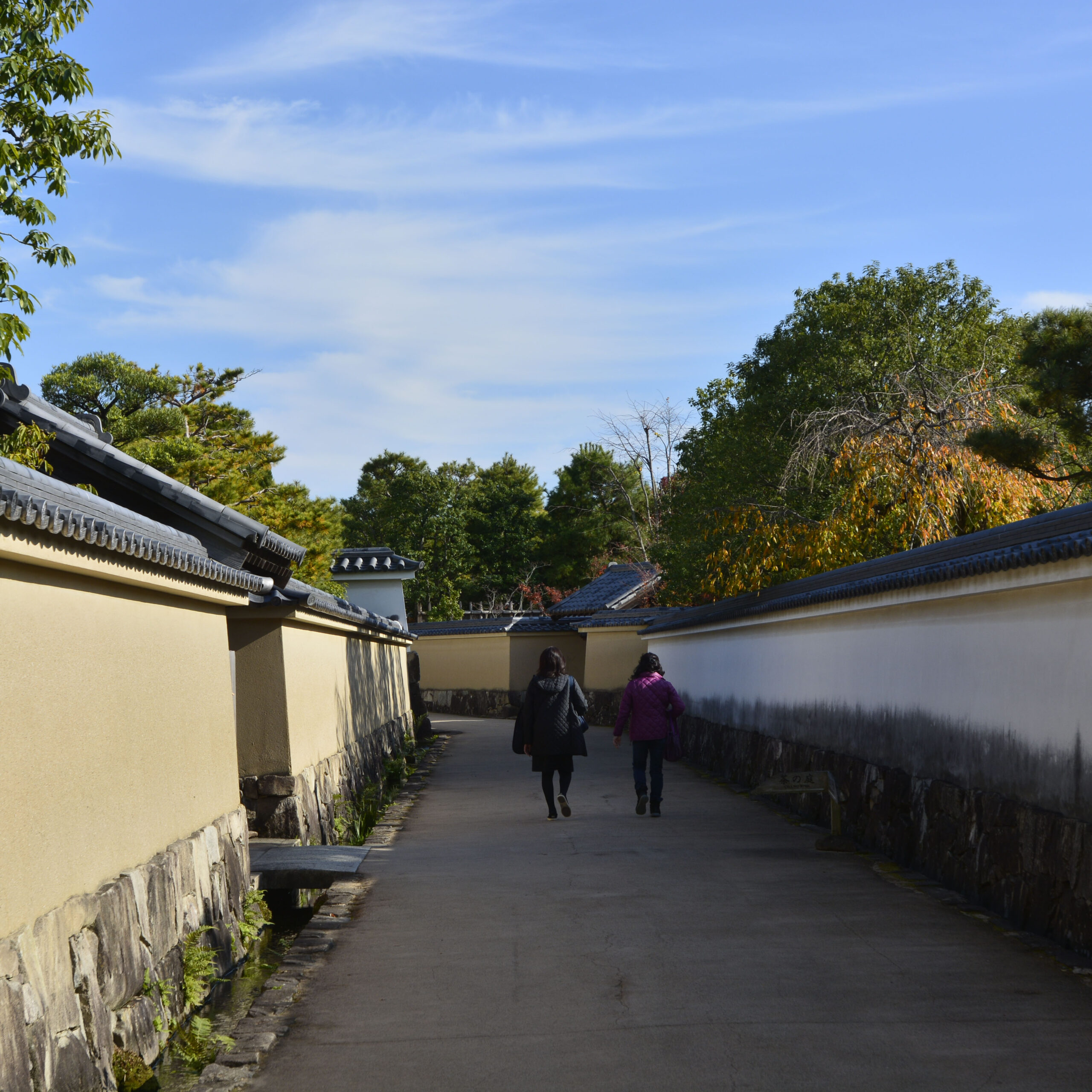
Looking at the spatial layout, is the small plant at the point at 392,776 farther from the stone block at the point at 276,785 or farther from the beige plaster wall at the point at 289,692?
the stone block at the point at 276,785

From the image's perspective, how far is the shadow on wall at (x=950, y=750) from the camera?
22.7 feet

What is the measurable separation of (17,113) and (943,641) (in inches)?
338

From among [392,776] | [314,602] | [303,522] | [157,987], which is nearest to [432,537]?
[303,522]

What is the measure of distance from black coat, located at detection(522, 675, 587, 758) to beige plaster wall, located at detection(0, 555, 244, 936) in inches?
207

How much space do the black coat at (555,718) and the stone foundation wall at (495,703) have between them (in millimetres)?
18101

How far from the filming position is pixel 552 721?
12.6m

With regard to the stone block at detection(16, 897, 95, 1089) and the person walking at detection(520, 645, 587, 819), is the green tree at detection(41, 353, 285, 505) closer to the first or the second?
the person walking at detection(520, 645, 587, 819)

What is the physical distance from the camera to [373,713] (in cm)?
1825

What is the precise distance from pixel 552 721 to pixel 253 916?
5111 mm

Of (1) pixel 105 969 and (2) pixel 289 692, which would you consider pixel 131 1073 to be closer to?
(1) pixel 105 969

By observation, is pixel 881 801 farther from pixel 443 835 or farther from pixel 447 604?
pixel 447 604

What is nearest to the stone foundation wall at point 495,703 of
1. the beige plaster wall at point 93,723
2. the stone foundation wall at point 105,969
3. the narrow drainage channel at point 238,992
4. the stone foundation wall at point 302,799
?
the stone foundation wall at point 302,799

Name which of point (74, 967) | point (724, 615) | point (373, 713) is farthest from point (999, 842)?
point (373, 713)

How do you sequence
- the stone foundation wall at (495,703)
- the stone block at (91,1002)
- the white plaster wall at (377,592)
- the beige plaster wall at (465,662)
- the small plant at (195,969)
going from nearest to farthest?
1. the stone block at (91,1002)
2. the small plant at (195,969)
3. the white plaster wall at (377,592)
4. the stone foundation wall at (495,703)
5. the beige plaster wall at (465,662)
